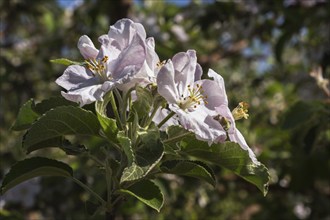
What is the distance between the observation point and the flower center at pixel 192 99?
46.1 inches

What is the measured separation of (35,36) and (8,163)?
5.83 ft

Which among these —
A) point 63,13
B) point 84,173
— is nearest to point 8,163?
point 84,173

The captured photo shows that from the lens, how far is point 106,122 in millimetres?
1090

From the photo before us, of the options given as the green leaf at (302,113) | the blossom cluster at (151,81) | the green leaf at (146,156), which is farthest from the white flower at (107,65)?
the green leaf at (302,113)

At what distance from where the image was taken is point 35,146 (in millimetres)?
1226

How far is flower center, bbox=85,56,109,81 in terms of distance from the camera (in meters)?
1.16

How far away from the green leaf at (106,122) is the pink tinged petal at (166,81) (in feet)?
0.34

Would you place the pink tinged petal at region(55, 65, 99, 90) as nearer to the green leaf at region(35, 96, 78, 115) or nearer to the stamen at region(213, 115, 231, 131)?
the green leaf at region(35, 96, 78, 115)

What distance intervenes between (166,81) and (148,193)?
0.72 feet

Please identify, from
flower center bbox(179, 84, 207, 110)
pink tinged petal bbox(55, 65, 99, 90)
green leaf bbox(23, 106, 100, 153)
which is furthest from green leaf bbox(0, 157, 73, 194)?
flower center bbox(179, 84, 207, 110)

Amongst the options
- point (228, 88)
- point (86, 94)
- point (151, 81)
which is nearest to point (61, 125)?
point (86, 94)

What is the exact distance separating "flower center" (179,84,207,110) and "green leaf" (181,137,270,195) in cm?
6

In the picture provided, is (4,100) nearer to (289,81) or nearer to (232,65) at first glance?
(232,65)

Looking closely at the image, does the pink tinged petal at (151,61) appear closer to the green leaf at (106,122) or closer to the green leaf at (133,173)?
the green leaf at (106,122)
